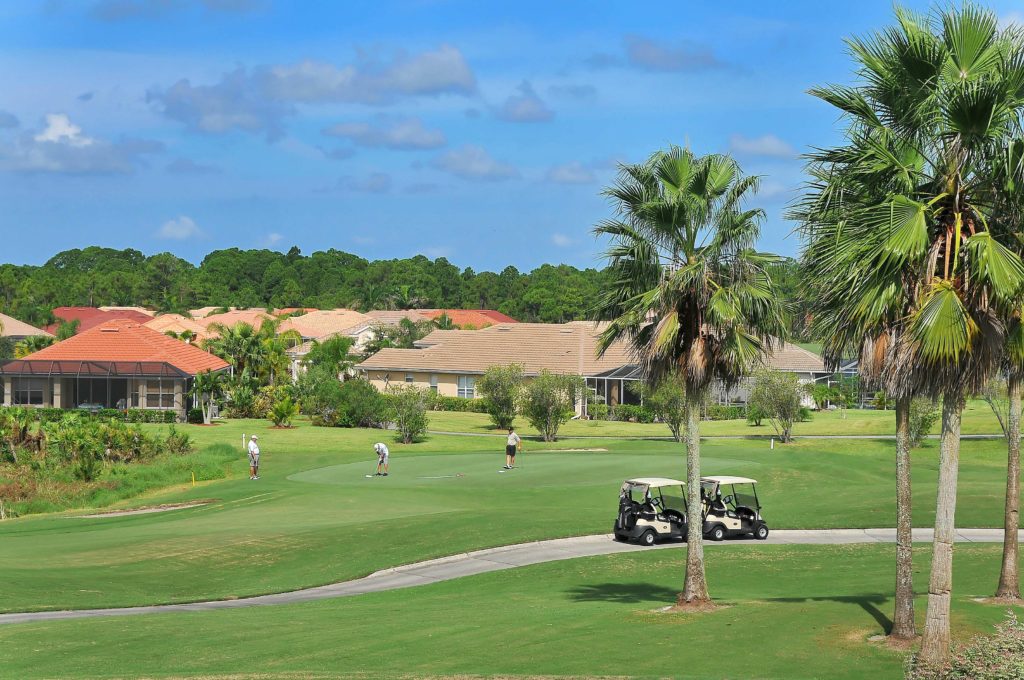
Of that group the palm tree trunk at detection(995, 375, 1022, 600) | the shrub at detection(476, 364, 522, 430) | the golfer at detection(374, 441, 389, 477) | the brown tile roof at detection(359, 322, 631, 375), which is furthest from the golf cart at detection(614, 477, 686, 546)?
the brown tile roof at detection(359, 322, 631, 375)

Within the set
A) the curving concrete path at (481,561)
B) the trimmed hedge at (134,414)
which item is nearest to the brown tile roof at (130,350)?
the trimmed hedge at (134,414)

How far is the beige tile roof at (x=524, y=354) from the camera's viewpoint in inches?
3103

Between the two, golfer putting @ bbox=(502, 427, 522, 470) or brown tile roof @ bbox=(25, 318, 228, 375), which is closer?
golfer putting @ bbox=(502, 427, 522, 470)

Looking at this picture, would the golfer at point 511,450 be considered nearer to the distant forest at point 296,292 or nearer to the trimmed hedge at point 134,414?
the trimmed hedge at point 134,414

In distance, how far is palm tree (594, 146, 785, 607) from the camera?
18.7 m

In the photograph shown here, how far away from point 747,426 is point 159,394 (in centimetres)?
3484

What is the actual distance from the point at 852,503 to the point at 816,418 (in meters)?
37.6

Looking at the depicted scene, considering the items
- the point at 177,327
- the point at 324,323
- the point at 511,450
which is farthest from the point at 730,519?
the point at 324,323

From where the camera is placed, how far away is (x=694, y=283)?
18656 mm

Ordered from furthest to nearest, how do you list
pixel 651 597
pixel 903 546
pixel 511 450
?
pixel 511 450
pixel 651 597
pixel 903 546

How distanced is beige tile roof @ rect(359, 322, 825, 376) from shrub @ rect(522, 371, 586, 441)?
19222mm

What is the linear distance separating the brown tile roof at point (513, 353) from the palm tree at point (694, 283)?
58.4m

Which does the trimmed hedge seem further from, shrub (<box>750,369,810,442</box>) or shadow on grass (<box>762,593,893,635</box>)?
shadow on grass (<box>762,593,893,635</box>)

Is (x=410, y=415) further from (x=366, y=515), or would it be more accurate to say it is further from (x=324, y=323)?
(x=324, y=323)
